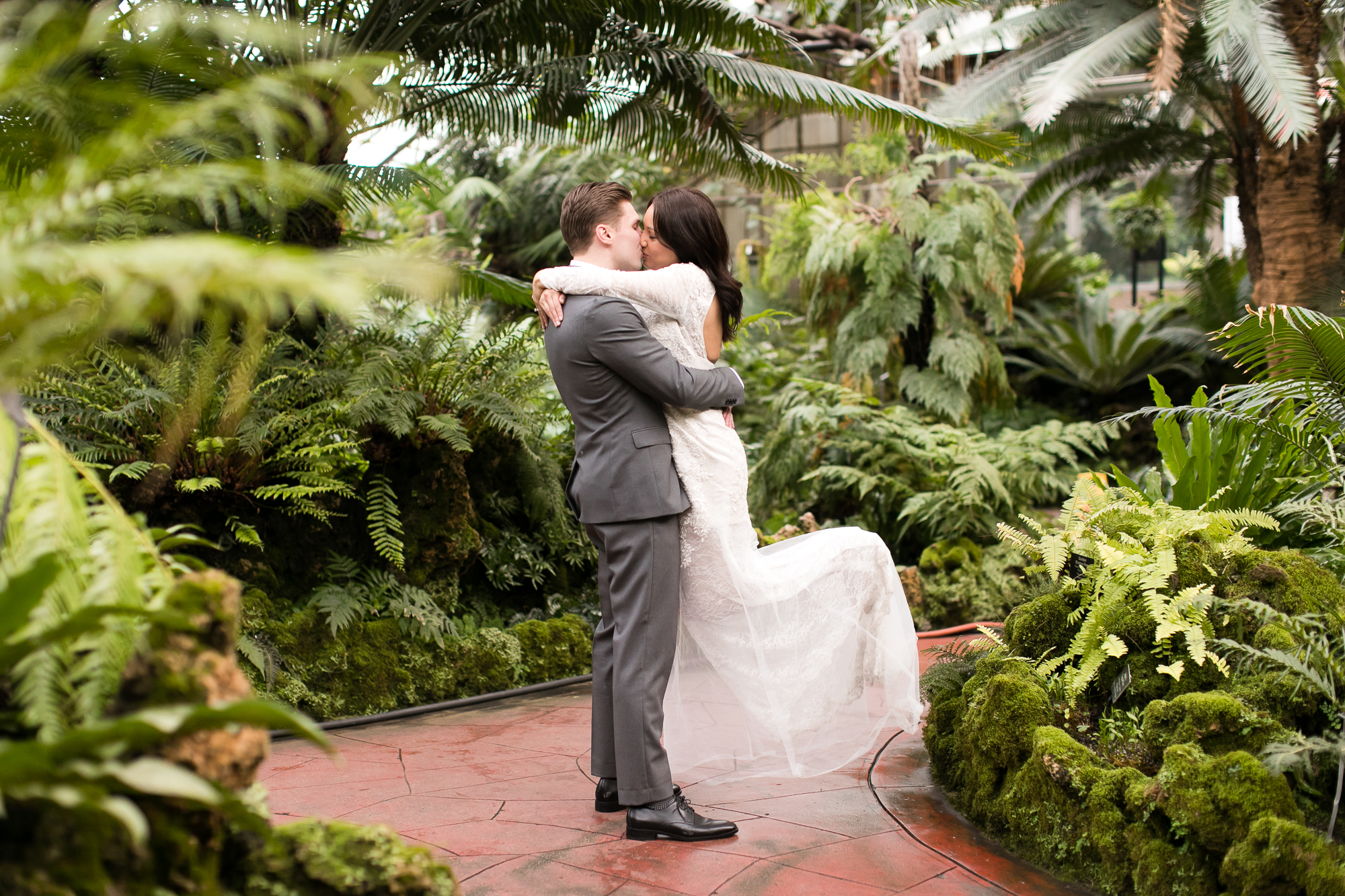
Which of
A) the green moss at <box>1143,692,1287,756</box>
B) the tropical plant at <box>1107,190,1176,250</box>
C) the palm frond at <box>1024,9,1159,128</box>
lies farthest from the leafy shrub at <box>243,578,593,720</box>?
the tropical plant at <box>1107,190,1176,250</box>

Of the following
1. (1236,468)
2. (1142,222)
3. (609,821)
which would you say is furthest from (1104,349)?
(609,821)

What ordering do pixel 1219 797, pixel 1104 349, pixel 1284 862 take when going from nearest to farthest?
pixel 1284 862 → pixel 1219 797 → pixel 1104 349

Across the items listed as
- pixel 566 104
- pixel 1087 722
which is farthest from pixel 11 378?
pixel 566 104

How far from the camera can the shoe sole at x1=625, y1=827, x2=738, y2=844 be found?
2955mm

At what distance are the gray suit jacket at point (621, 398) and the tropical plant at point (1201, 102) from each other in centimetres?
533

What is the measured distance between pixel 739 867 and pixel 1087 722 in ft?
3.83

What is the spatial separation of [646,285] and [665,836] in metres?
1.71

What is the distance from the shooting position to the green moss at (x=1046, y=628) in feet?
10.8

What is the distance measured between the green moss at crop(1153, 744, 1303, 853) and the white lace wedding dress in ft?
3.04

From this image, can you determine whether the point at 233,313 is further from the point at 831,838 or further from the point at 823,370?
the point at 823,370

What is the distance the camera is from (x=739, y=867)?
109 inches

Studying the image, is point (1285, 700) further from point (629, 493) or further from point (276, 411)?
point (276, 411)

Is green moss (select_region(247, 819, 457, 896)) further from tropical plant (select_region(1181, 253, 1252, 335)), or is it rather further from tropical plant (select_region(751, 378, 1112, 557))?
tropical plant (select_region(1181, 253, 1252, 335))

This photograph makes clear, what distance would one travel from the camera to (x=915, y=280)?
827cm
